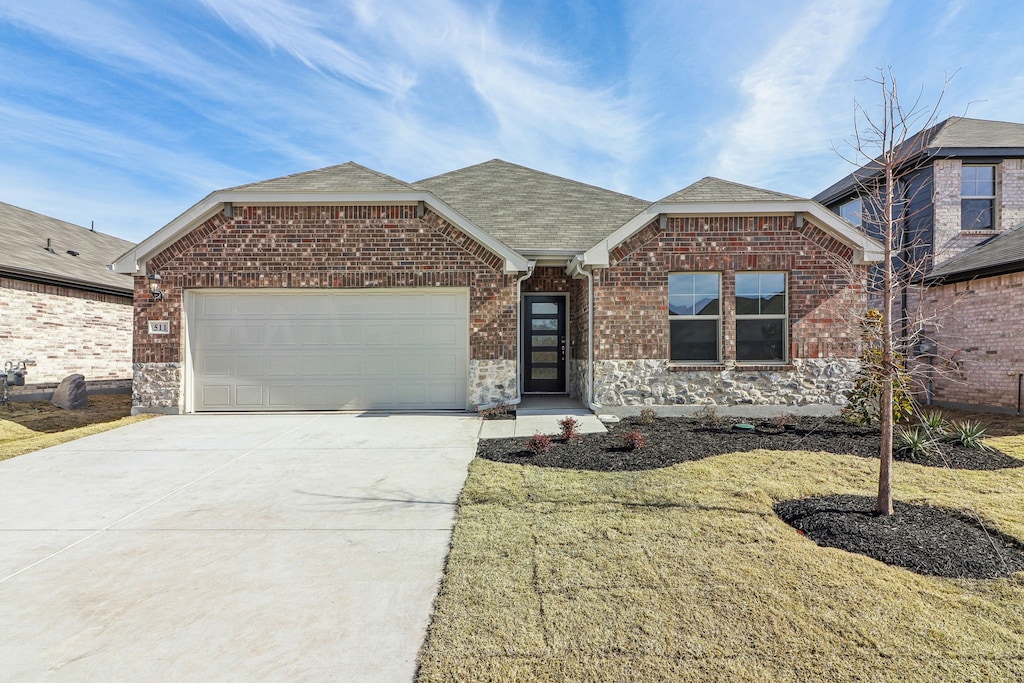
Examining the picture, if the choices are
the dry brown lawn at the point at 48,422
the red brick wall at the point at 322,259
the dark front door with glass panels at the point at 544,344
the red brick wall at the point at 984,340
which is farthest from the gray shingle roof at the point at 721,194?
the dry brown lawn at the point at 48,422

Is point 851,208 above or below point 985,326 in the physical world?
above

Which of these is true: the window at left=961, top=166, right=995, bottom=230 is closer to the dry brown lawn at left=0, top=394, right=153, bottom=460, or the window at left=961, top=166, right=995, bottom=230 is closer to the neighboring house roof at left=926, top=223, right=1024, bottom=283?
the neighboring house roof at left=926, top=223, right=1024, bottom=283

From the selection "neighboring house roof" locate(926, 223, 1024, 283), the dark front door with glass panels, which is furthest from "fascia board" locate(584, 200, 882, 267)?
"neighboring house roof" locate(926, 223, 1024, 283)

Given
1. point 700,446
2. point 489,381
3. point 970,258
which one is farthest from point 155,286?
point 970,258

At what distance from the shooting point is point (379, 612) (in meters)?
2.85

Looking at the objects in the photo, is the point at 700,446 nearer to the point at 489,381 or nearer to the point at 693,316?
the point at 693,316

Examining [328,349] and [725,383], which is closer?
[725,383]

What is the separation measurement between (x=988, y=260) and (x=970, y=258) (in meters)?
1.19

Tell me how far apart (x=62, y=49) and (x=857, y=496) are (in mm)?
15763

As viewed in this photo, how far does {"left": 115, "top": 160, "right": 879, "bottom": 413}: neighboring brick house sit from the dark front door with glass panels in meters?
1.85

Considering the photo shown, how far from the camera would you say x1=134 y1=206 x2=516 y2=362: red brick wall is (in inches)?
378

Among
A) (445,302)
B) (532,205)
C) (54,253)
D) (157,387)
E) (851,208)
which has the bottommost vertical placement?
(157,387)

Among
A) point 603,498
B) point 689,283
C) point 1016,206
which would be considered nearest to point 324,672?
point 603,498

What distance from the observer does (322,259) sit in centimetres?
967
